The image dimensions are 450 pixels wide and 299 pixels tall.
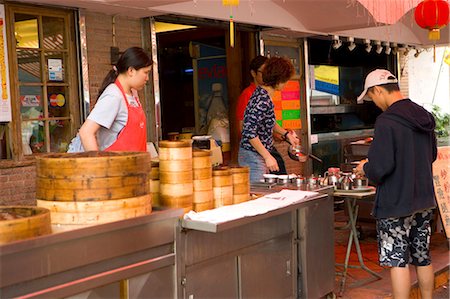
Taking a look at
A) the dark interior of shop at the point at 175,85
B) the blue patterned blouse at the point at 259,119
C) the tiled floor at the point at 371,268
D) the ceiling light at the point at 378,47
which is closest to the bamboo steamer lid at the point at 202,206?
the blue patterned blouse at the point at 259,119

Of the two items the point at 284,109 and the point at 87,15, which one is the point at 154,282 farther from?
the point at 284,109

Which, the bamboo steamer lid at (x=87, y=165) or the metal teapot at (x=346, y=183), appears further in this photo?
the metal teapot at (x=346, y=183)

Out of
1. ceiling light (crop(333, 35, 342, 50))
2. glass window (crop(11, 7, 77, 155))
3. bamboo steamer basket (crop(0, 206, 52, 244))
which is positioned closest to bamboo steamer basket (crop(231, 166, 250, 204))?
bamboo steamer basket (crop(0, 206, 52, 244))

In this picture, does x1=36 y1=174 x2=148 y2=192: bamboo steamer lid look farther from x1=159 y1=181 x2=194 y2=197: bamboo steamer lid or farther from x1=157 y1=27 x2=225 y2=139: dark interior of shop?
x1=157 y1=27 x2=225 y2=139: dark interior of shop

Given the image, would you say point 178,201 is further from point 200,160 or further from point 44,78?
point 44,78

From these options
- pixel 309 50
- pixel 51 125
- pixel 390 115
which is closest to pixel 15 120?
pixel 51 125

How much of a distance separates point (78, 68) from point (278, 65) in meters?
2.47

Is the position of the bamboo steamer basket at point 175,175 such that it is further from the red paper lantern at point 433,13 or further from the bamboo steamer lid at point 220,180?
the red paper lantern at point 433,13

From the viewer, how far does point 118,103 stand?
3.95 metres

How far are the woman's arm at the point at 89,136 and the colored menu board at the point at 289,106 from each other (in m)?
6.37

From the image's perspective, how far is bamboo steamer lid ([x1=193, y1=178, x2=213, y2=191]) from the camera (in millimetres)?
3686

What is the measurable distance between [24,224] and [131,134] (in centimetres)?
160

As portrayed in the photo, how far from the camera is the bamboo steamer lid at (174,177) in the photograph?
11.5 feet

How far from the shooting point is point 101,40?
7059mm
